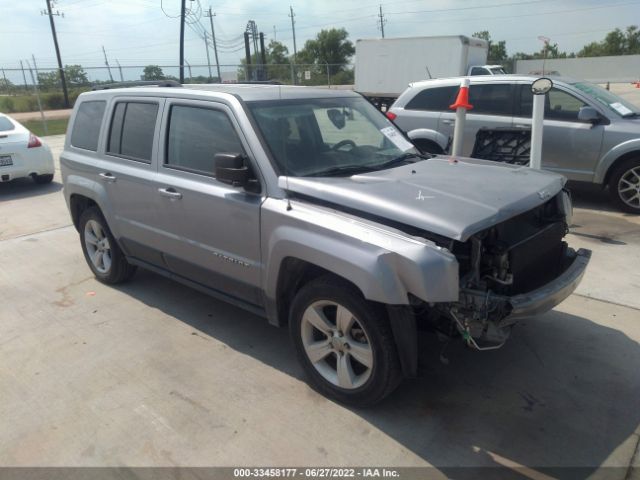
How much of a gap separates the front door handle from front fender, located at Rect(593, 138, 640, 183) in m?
5.76

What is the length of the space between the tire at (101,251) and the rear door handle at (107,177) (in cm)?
49

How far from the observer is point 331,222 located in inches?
116

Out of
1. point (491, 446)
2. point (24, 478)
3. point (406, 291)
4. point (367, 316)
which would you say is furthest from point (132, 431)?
point (491, 446)

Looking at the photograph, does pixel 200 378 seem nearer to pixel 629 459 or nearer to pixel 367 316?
pixel 367 316

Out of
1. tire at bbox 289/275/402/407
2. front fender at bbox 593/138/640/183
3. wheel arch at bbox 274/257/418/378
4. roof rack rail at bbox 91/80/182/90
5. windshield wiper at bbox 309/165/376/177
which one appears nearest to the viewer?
wheel arch at bbox 274/257/418/378

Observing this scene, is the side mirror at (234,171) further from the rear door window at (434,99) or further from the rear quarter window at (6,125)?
the rear quarter window at (6,125)

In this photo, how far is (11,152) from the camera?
9.20 m

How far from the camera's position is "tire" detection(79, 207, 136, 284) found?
16.2 ft

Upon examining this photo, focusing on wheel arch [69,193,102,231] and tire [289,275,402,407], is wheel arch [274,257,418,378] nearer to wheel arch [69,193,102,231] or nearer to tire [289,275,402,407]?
tire [289,275,402,407]

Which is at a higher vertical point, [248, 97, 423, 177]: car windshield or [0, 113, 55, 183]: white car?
[248, 97, 423, 177]: car windshield

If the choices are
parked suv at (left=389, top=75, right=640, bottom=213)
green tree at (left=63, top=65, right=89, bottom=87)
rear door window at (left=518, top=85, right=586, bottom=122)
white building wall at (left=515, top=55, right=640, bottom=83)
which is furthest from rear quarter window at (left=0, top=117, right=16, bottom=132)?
white building wall at (left=515, top=55, right=640, bottom=83)

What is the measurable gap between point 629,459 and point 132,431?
9.01ft

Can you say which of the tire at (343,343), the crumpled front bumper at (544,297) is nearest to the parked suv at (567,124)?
the crumpled front bumper at (544,297)

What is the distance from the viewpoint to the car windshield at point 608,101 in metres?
7.02
